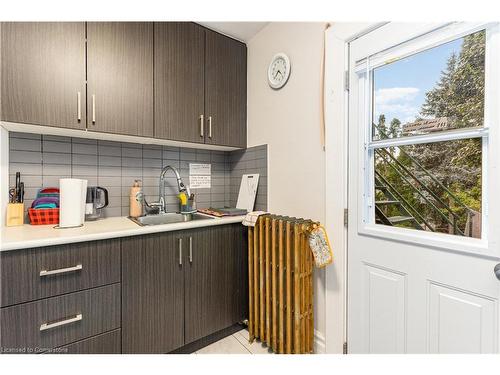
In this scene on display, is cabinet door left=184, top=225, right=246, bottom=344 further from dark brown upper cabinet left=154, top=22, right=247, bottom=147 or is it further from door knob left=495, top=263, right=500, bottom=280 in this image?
door knob left=495, top=263, right=500, bottom=280

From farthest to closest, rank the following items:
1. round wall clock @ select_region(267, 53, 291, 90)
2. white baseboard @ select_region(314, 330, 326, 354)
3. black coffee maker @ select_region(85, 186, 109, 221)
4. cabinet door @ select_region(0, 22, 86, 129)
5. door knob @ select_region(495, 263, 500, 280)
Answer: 1. round wall clock @ select_region(267, 53, 291, 90)
2. black coffee maker @ select_region(85, 186, 109, 221)
3. white baseboard @ select_region(314, 330, 326, 354)
4. cabinet door @ select_region(0, 22, 86, 129)
5. door knob @ select_region(495, 263, 500, 280)

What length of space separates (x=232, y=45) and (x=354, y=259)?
1856mm

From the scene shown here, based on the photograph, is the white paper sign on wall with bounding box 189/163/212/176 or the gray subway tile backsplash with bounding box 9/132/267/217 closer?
the gray subway tile backsplash with bounding box 9/132/267/217

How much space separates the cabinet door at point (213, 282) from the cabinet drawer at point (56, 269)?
45 cm

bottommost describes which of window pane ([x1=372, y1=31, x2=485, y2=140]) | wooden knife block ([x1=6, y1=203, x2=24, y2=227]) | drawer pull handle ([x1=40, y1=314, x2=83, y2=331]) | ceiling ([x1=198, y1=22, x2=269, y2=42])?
drawer pull handle ([x1=40, y1=314, x2=83, y2=331])

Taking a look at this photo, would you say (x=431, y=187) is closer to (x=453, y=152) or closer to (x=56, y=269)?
(x=453, y=152)

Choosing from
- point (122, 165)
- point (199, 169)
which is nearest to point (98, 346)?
point (122, 165)

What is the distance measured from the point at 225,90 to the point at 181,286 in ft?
4.90

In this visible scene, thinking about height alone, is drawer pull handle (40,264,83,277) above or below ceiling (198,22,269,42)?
below

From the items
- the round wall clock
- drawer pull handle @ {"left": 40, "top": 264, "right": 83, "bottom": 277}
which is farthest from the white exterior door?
drawer pull handle @ {"left": 40, "top": 264, "right": 83, "bottom": 277}

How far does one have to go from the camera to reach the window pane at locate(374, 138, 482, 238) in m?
0.98

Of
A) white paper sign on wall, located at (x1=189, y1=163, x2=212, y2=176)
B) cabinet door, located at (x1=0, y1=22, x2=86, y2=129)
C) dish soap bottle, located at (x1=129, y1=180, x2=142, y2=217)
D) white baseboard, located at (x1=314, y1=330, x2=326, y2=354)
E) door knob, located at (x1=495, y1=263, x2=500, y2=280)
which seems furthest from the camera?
white paper sign on wall, located at (x1=189, y1=163, x2=212, y2=176)

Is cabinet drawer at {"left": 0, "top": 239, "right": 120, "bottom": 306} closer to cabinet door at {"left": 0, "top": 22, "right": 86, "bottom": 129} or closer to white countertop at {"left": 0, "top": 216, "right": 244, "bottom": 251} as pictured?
white countertop at {"left": 0, "top": 216, "right": 244, "bottom": 251}

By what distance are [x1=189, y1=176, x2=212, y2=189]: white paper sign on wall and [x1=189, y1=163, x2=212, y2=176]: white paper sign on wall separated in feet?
0.12
